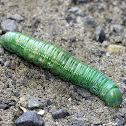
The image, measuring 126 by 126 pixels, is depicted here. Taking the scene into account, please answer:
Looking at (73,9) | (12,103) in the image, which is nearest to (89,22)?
(73,9)

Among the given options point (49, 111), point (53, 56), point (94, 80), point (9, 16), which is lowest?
point (49, 111)

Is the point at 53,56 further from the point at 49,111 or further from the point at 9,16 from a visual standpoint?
the point at 9,16

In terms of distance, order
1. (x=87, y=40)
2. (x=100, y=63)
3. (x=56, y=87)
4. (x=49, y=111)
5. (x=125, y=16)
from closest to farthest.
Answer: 1. (x=49, y=111)
2. (x=56, y=87)
3. (x=100, y=63)
4. (x=87, y=40)
5. (x=125, y=16)

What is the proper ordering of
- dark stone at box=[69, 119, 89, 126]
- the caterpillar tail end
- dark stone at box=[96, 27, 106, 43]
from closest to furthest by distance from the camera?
dark stone at box=[69, 119, 89, 126]
the caterpillar tail end
dark stone at box=[96, 27, 106, 43]

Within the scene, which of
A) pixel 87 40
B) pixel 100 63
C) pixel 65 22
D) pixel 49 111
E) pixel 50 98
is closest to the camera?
pixel 49 111

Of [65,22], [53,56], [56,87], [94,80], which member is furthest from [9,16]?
[94,80]

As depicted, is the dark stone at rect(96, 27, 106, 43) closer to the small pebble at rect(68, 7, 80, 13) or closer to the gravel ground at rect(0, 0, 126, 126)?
the gravel ground at rect(0, 0, 126, 126)

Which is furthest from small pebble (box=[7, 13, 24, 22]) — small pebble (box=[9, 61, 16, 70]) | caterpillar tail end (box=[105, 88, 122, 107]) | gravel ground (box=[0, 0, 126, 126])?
caterpillar tail end (box=[105, 88, 122, 107])
